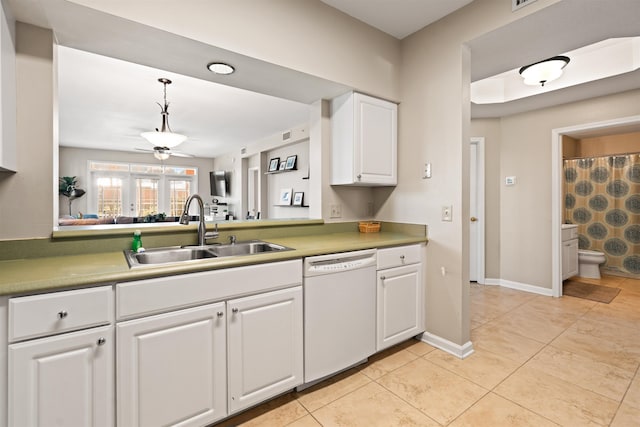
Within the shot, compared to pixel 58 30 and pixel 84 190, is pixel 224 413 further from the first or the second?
pixel 84 190

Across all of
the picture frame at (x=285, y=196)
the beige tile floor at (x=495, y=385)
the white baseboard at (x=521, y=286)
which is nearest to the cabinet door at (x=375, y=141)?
the beige tile floor at (x=495, y=385)

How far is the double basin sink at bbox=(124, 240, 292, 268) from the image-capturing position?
1728 mm

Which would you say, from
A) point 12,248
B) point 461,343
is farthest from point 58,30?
point 461,343

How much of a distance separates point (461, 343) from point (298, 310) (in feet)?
4.40

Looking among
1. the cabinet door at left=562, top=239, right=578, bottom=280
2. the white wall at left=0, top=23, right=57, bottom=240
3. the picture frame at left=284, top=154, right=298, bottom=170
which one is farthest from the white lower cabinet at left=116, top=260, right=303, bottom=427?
the picture frame at left=284, top=154, right=298, bottom=170

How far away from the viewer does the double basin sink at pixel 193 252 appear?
1.73 m

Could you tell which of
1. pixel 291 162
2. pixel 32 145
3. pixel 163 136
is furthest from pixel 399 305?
pixel 291 162

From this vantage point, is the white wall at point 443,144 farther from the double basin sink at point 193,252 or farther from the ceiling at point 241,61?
the double basin sink at point 193,252

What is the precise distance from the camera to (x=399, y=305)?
2232 mm

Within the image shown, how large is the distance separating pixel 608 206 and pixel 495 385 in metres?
4.65

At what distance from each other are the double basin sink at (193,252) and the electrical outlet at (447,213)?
50.4 inches

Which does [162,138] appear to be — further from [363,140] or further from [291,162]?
[363,140]

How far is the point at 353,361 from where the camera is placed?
6.42ft

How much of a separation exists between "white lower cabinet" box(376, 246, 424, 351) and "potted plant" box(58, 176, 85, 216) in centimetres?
782
